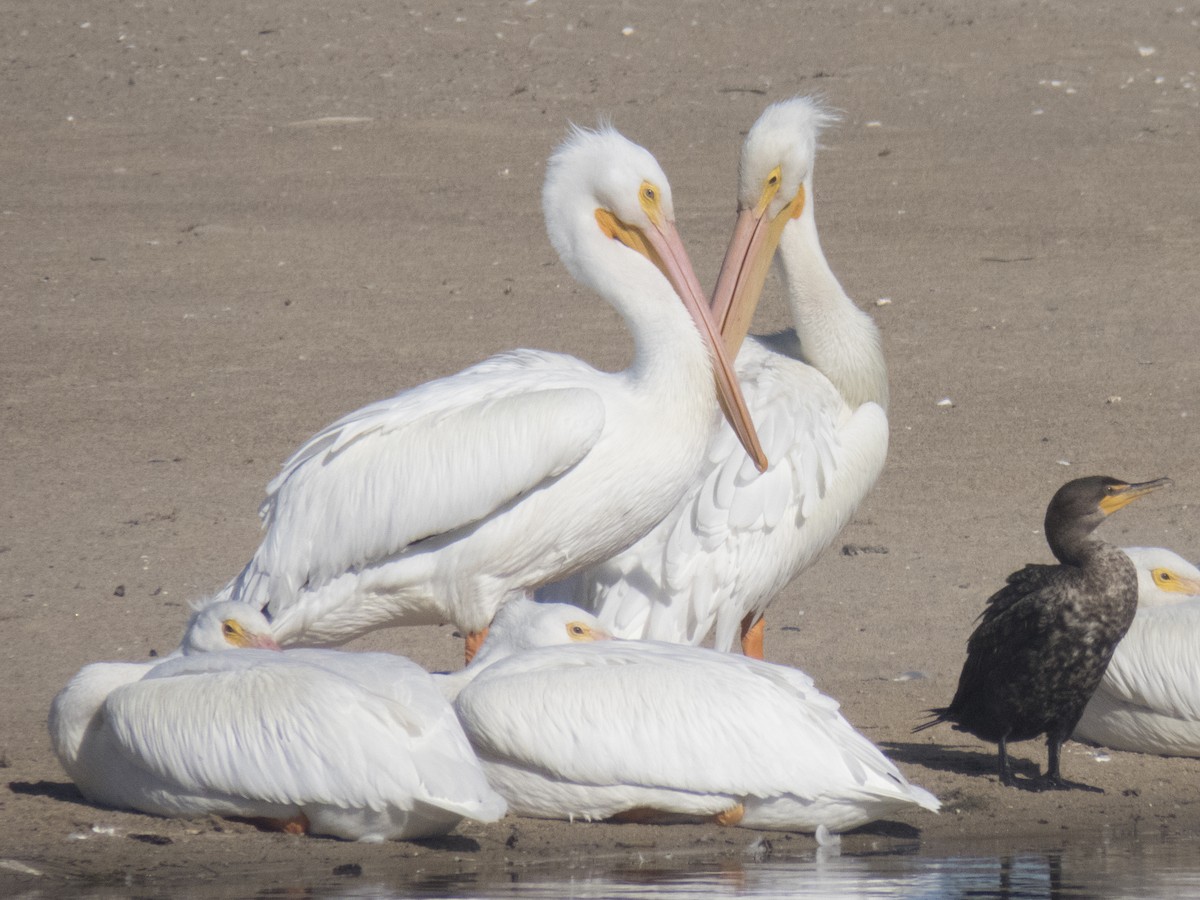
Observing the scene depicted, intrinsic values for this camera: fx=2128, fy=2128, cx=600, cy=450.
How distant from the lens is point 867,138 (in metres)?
13.6

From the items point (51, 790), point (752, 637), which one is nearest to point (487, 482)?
point (752, 637)

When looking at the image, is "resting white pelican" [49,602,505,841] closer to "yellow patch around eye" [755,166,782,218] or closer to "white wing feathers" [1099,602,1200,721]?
"white wing feathers" [1099,602,1200,721]

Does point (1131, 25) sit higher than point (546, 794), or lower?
higher

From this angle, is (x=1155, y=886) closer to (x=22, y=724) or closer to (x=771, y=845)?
(x=771, y=845)

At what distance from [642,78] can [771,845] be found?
10.9 metres

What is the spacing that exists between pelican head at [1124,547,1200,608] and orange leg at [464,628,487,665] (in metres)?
1.73

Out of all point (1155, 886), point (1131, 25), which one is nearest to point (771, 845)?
point (1155, 886)

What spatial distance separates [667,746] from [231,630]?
1.09 meters

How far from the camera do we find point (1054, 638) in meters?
5.04

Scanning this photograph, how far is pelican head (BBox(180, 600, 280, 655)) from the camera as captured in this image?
4922 mm

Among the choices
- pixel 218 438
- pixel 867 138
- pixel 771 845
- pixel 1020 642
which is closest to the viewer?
pixel 771 845

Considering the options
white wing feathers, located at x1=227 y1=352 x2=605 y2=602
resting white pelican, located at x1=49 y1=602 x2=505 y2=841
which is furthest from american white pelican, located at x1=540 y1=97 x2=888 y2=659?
resting white pelican, located at x1=49 y1=602 x2=505 y2=841

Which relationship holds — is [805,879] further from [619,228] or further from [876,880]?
[619,228]

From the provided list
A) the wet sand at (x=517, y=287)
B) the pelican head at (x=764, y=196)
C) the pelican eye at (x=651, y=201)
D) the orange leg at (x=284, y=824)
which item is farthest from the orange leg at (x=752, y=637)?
the orange leg at (x=284, y=824)
